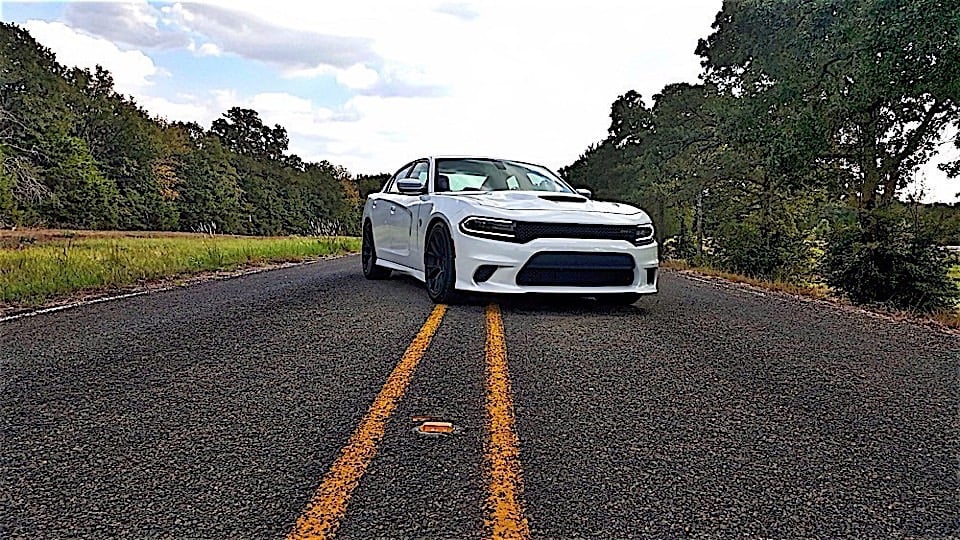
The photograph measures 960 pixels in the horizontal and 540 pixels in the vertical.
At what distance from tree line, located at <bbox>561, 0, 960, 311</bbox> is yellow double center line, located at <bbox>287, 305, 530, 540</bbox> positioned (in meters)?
7.95

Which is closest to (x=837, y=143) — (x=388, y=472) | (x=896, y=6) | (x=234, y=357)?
(x=896, y=6)

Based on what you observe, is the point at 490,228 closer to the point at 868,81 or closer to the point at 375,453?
the point at 375,453

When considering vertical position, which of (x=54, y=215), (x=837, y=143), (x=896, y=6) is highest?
(x=896, y=6)

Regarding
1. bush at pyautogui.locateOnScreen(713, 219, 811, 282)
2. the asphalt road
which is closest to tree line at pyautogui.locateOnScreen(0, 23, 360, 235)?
bush at pyautogui.locateOnScreen(713, 219, 811, 282)

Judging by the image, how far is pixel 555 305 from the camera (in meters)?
6.88

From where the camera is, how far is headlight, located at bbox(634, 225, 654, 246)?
21.8ft

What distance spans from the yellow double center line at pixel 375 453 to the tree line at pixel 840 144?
7949 mm

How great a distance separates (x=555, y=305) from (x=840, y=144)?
10223mm

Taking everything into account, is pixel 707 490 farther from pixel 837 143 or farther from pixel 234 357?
pixel 837 143

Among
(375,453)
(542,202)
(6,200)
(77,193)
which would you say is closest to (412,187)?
(542,202)

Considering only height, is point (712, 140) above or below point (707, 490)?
above

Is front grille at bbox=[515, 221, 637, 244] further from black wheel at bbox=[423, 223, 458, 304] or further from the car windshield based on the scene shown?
the car windshield

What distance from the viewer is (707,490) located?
253 centimetres

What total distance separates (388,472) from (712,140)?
1117 inches
